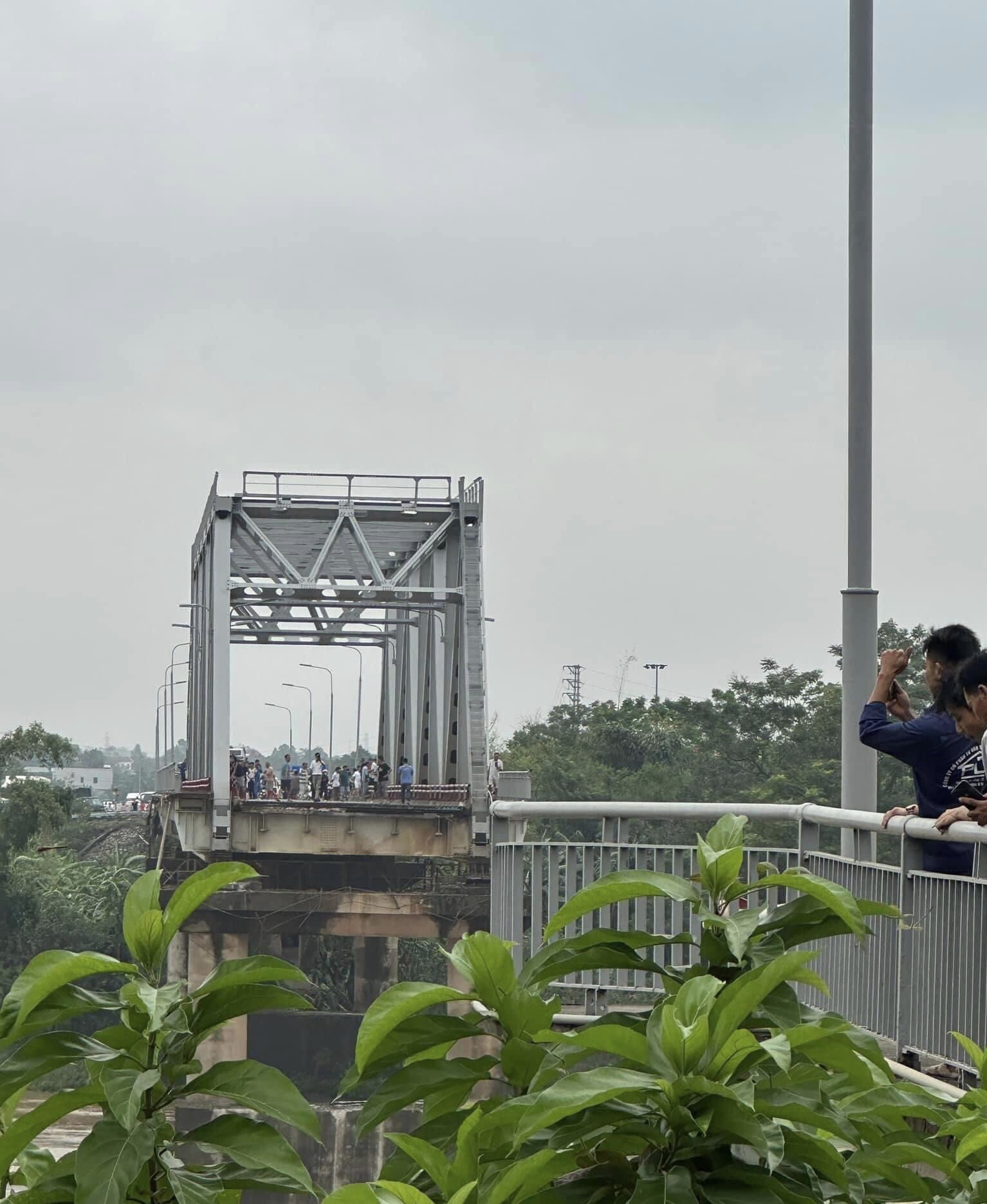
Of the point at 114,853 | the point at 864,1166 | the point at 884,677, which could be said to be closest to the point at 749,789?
the point at 114,853

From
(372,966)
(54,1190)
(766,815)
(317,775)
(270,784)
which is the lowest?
(372,966)

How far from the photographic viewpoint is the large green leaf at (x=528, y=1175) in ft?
4.48

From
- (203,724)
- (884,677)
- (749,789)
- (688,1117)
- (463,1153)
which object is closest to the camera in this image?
(688,1117)

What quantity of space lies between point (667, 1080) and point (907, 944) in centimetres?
508

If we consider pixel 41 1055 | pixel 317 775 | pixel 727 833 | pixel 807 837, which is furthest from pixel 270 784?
pixel 41 1055

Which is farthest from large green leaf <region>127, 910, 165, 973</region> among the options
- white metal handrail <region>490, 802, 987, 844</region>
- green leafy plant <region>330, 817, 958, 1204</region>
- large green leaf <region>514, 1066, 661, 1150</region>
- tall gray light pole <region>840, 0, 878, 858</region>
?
tall gray light pole <region>840, 0, 878, 858</region>

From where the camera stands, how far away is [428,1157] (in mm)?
1519

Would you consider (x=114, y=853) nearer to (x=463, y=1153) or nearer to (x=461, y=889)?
(x=461, y=889)

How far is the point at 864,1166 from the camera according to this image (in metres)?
1.59

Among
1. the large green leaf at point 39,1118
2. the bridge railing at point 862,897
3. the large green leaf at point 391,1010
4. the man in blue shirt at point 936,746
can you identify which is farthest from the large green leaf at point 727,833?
the man in blue shirt at point 936,746

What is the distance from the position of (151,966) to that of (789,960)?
0.63 metres

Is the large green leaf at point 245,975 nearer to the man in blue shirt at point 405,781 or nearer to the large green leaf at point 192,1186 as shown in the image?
the large green leaf at point 192,1186

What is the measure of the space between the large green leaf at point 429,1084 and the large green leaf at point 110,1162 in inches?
10.1

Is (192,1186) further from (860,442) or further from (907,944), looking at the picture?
(860,442)
